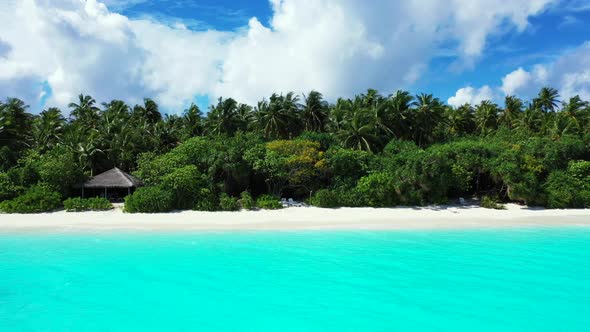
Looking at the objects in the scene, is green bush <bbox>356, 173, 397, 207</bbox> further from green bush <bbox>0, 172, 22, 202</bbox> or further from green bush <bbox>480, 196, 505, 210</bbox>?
green bush <bbox>0, 172, 22, 202</bbox>

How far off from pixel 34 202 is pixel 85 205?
3.39 m

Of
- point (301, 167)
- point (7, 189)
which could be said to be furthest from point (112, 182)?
point (301, 167)

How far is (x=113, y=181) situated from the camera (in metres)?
33.1

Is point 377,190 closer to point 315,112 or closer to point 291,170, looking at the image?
point 291,170

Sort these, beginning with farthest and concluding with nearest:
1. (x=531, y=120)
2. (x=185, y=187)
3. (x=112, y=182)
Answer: (x=531, y=120), (x=112, y=182), (x=185, y=187)

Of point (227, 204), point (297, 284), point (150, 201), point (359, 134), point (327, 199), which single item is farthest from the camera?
point (359, 134)

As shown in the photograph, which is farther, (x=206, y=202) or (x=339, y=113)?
(x=339, y=113)

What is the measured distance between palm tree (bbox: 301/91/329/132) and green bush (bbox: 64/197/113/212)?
24345 millimetres

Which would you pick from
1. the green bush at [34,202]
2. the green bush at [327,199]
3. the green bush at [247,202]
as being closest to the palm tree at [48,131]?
the green bush at [34,202]

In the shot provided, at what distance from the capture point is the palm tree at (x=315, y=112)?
47.5 meters

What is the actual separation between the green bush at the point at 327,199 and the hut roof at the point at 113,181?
1467cm

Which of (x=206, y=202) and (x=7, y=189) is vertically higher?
(x=7, y=189)

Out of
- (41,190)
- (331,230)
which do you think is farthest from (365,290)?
(41,190)

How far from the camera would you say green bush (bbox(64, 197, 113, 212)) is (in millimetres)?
29172
